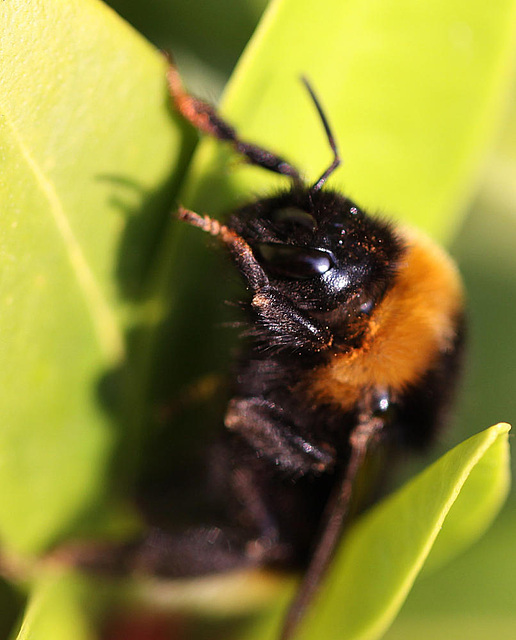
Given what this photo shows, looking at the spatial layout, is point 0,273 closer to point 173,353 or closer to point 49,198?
point 49,198

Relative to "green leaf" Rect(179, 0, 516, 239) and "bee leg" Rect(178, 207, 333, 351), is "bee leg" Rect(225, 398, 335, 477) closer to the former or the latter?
"bee leg" Rect(178, 207, 333, 351)

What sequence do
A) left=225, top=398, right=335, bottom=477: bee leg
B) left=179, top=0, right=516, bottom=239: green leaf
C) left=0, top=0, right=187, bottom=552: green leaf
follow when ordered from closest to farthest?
left=0, top=0, right=187, bottom=552: green leaf → left=179, top=0, right=516, bottom=239: green leaf → left=225, top=398, right=335, bottom=477: bee leg

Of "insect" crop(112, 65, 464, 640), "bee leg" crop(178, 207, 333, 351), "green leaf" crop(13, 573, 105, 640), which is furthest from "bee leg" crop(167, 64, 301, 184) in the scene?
"green leaf" crop(13, 573, 105, 640)

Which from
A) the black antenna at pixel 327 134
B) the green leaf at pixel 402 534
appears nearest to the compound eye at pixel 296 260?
the black antenna at pixel 327 134

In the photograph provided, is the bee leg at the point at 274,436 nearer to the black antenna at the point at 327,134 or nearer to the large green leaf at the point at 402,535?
the large green leaf at the point at 402,535

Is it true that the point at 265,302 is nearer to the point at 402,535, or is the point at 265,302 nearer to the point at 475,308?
the point at 402,535

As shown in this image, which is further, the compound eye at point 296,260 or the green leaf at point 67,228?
the compound eye at point 296,260

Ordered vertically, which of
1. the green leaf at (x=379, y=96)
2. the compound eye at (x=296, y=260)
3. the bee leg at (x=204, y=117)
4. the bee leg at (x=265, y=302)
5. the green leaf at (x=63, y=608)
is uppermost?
the green leaf at (x=379, y=96)
